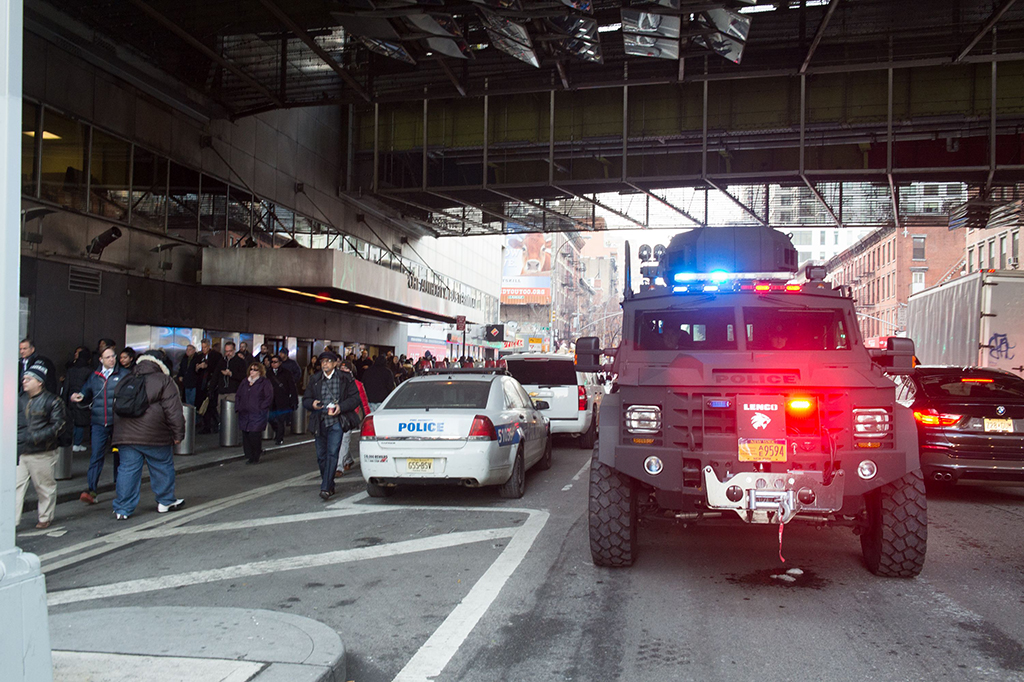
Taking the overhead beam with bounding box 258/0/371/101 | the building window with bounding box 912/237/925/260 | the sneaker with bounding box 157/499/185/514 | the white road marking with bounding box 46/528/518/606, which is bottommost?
the sneaker with bounding box 157/499/185/514

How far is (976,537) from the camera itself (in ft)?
25.9

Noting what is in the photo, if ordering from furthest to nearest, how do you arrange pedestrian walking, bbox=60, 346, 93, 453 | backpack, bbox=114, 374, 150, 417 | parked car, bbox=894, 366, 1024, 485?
pedestrian walking, bbox=60, 346, 93, 453 → parked car, bbox=894, 366, 1024, 485 → backpack, bbox=114, 374, 150, 417

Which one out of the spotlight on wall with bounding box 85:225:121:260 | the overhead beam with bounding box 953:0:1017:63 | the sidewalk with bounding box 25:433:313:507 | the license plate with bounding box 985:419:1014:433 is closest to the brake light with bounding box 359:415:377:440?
the sidewalk with bounding box 25:433:313:507

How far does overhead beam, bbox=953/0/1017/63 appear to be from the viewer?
14406mm

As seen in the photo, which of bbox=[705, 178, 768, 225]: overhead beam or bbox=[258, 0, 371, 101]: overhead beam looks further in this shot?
bbox=[705, 178, 768, 225]: overhead beam

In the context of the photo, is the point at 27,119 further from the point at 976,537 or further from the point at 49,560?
the point at 976,537

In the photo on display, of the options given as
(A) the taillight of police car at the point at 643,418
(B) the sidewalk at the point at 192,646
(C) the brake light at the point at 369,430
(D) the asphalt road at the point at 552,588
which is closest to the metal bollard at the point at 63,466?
(D) the asphalt road at the point at 552,588

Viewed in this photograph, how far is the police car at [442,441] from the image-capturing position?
9.01m

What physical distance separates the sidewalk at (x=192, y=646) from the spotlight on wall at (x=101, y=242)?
11.9 meters

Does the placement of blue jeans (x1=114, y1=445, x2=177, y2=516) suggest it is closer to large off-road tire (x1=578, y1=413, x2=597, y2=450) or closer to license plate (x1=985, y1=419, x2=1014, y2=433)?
large off-road tire (x1=578, y1=413, x2=597, y2=450)

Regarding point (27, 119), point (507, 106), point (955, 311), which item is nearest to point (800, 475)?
point (955, 311)

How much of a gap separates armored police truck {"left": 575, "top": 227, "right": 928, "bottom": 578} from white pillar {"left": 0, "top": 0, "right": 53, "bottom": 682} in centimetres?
388

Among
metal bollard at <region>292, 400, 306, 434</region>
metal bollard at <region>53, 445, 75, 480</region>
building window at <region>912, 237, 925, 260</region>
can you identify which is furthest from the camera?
building window at <region>912, 237, 925, 260</region>

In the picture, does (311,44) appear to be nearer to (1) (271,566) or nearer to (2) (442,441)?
(2) (442,441)
